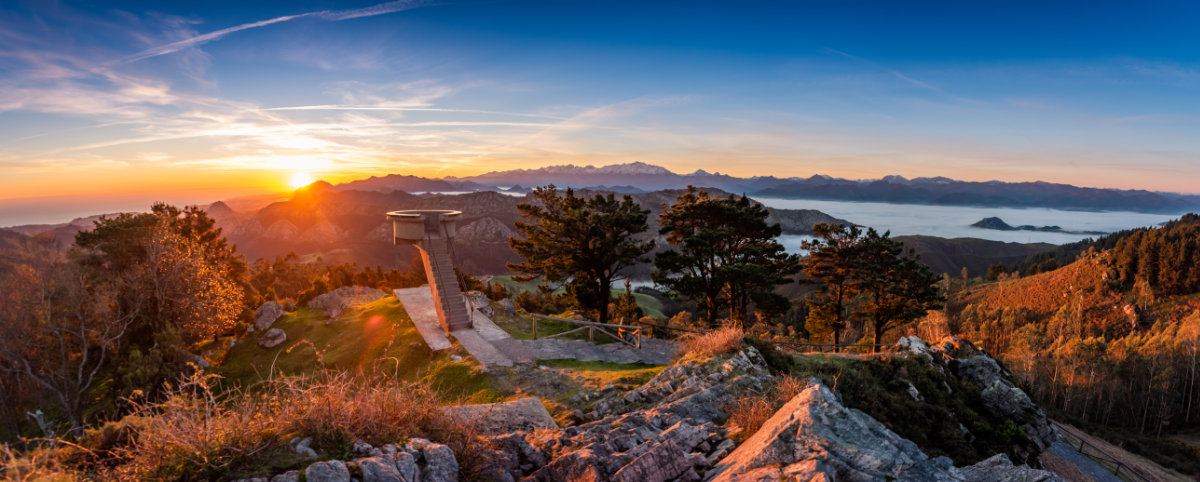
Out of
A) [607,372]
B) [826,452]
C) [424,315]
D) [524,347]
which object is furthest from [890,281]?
[826,452]

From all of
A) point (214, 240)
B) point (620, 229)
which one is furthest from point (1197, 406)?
point (214, 240)

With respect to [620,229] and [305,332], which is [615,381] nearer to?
[620,229]

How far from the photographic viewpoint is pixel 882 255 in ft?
92.7

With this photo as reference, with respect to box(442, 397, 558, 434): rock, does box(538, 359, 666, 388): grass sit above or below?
below

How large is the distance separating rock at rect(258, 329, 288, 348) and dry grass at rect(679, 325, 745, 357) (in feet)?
54.6

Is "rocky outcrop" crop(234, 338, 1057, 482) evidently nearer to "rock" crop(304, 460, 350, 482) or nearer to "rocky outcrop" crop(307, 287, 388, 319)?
"rock" crop(304, 460, 350, 482)

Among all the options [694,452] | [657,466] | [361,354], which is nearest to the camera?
[657,466]

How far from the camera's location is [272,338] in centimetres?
1869

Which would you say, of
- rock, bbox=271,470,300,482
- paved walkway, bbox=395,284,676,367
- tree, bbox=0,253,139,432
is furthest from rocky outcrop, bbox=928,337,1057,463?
tree, bbox=0,253,139,432

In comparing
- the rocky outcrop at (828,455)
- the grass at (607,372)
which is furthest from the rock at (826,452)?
the grass at (607,372)

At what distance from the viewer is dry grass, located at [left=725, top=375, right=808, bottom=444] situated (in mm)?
6273

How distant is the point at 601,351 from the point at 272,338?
1395 centimetres

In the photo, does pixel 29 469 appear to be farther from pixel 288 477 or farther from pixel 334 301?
pixel 334 301

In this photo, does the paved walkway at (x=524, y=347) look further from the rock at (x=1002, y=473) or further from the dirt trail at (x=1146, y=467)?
the dirt trail at (x=1146, y=467)
